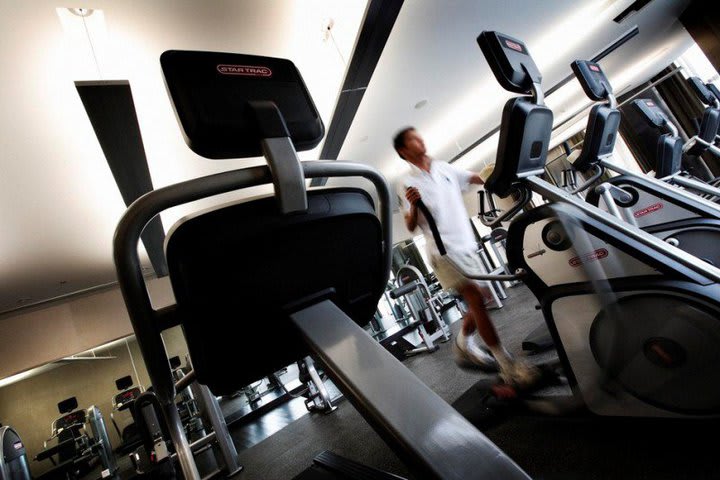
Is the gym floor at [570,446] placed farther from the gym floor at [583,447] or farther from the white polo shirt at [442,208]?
the white polo shirt at [442,208]

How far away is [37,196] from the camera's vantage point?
11.8ft

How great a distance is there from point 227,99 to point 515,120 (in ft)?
3.67

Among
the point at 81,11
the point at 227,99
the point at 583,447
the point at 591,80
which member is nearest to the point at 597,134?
the point at 591,80

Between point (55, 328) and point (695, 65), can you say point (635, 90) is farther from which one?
point (55, 328)

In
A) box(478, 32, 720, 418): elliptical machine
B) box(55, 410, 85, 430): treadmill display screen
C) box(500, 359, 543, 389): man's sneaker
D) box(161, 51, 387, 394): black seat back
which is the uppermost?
box(161, 51, 387, 394): black seat back

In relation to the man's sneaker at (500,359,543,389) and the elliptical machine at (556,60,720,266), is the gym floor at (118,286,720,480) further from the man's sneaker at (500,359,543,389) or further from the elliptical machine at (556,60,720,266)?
the elliptical machine at (556,60,720,266)

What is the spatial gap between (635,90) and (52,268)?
1262cm

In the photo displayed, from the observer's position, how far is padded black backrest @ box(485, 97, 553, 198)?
1.32m

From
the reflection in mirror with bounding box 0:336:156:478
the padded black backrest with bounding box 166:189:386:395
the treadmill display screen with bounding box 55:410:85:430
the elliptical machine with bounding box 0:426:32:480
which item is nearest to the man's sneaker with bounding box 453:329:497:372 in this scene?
the padded black backrest with bounding box 166:189:386:395

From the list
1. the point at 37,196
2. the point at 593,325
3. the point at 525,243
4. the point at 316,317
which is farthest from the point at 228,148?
the point at 37,196

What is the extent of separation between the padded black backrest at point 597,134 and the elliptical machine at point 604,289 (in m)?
0.71

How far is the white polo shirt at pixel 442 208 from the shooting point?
2.05 metres

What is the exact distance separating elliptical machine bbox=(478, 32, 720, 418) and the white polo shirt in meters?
0.59

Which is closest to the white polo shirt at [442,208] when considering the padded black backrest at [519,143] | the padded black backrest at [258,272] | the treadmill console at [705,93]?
the padded black backrest at [519,143]
